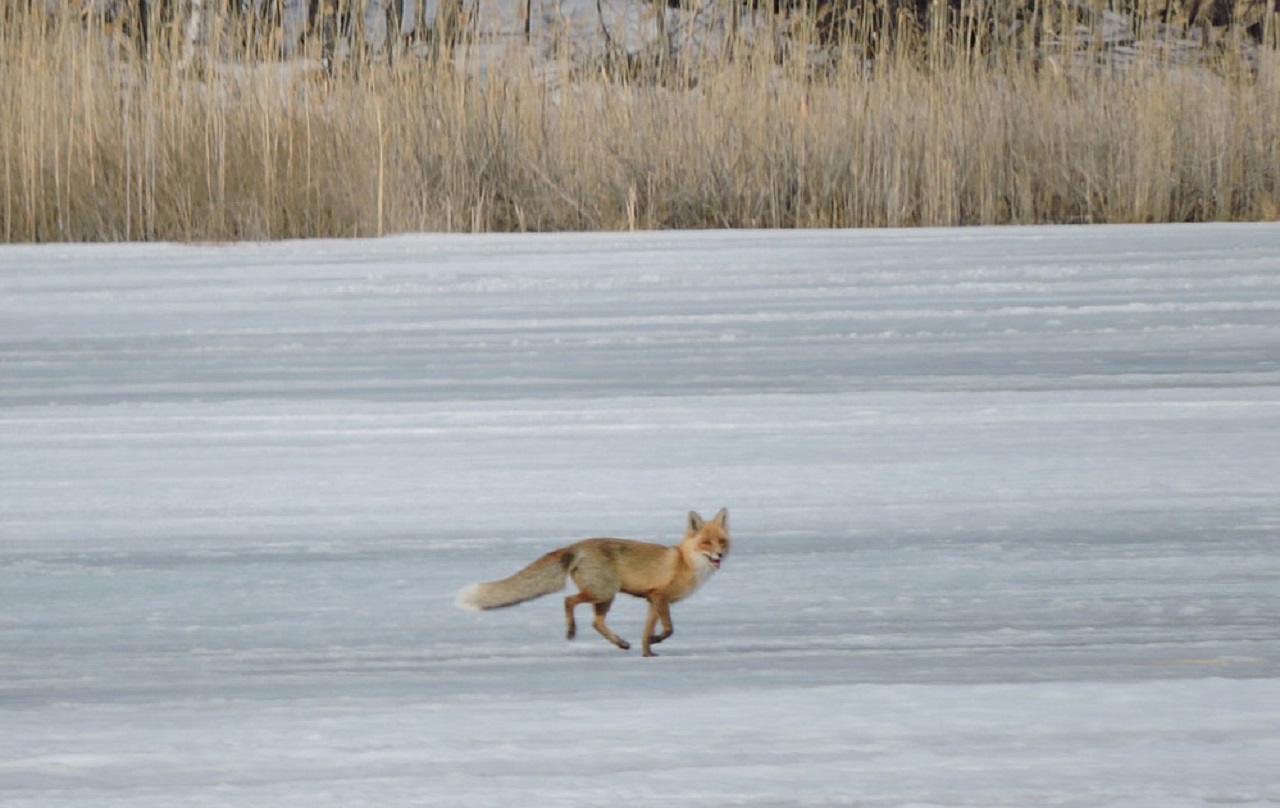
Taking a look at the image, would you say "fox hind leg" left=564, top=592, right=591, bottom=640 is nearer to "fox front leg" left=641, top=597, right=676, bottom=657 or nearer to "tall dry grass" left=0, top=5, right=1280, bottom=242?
"fox front leg" left=641, top=597, right=676, bottom=657

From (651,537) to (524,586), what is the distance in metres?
0.15

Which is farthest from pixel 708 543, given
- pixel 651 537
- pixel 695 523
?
pixel 651 537

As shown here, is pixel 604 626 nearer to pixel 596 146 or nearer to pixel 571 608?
pixel 571 608

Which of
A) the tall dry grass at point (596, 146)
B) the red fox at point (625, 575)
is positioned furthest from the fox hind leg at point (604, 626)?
the tall dry grass at point (596, 146)

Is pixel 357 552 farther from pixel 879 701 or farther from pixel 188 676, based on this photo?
pixel 879 701

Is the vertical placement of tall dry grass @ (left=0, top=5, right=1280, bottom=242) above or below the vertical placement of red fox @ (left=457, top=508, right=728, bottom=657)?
above

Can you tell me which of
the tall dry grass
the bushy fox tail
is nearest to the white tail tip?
the bushy fox tail

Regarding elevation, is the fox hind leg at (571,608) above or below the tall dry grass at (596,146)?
below

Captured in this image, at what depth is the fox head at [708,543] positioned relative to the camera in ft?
2.10

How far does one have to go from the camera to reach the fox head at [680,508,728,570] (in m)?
0.64

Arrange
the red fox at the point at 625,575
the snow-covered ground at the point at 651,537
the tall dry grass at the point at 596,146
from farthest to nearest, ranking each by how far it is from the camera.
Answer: the tall dry grass at the point at 596,146 < the red fox at the point at 625,575 < the snow-covered ground at the point at 651,537

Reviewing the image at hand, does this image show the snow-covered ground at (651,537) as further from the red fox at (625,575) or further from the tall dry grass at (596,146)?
the tall dry grass at (596,146)

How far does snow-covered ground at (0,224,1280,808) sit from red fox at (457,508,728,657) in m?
0.01

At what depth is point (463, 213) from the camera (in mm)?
3186
